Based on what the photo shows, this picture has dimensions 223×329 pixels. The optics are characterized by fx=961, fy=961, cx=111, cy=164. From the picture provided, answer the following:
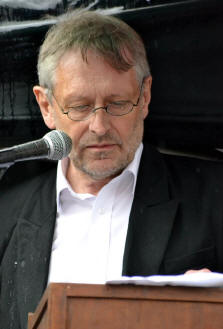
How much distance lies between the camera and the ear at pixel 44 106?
186 inches

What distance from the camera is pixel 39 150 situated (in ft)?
10.8

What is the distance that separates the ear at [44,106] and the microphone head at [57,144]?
1.30m

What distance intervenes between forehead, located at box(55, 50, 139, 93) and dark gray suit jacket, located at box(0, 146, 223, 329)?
0.39 metres

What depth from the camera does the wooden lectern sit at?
299 centimetres

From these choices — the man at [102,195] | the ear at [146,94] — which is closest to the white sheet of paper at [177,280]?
the man at [102,195]

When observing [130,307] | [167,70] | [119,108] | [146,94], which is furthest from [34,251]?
[130,307]

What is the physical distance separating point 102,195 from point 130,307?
1535 millimetres

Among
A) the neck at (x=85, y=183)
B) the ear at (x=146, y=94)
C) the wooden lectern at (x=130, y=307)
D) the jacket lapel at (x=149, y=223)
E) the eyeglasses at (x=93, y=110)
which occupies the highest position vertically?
the ear at (x=146, y=94)

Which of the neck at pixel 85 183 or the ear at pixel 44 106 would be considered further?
the ear at pixel 44 106

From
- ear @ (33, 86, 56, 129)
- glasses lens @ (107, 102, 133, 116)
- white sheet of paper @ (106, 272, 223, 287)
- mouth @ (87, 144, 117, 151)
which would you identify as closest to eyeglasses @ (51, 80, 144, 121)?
glasses lens @ (107, 102, 133, 116)

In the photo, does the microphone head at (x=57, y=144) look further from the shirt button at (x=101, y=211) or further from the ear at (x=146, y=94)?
the ear at (x=146, y=94)

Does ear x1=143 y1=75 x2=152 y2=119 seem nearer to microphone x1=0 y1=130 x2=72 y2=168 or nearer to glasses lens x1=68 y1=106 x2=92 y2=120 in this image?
glasses lens x1=68 y1=106 x2=92 y2=120

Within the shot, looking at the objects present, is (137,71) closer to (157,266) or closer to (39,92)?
(39,92)

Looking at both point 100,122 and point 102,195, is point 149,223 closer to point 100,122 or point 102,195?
point 102,195
